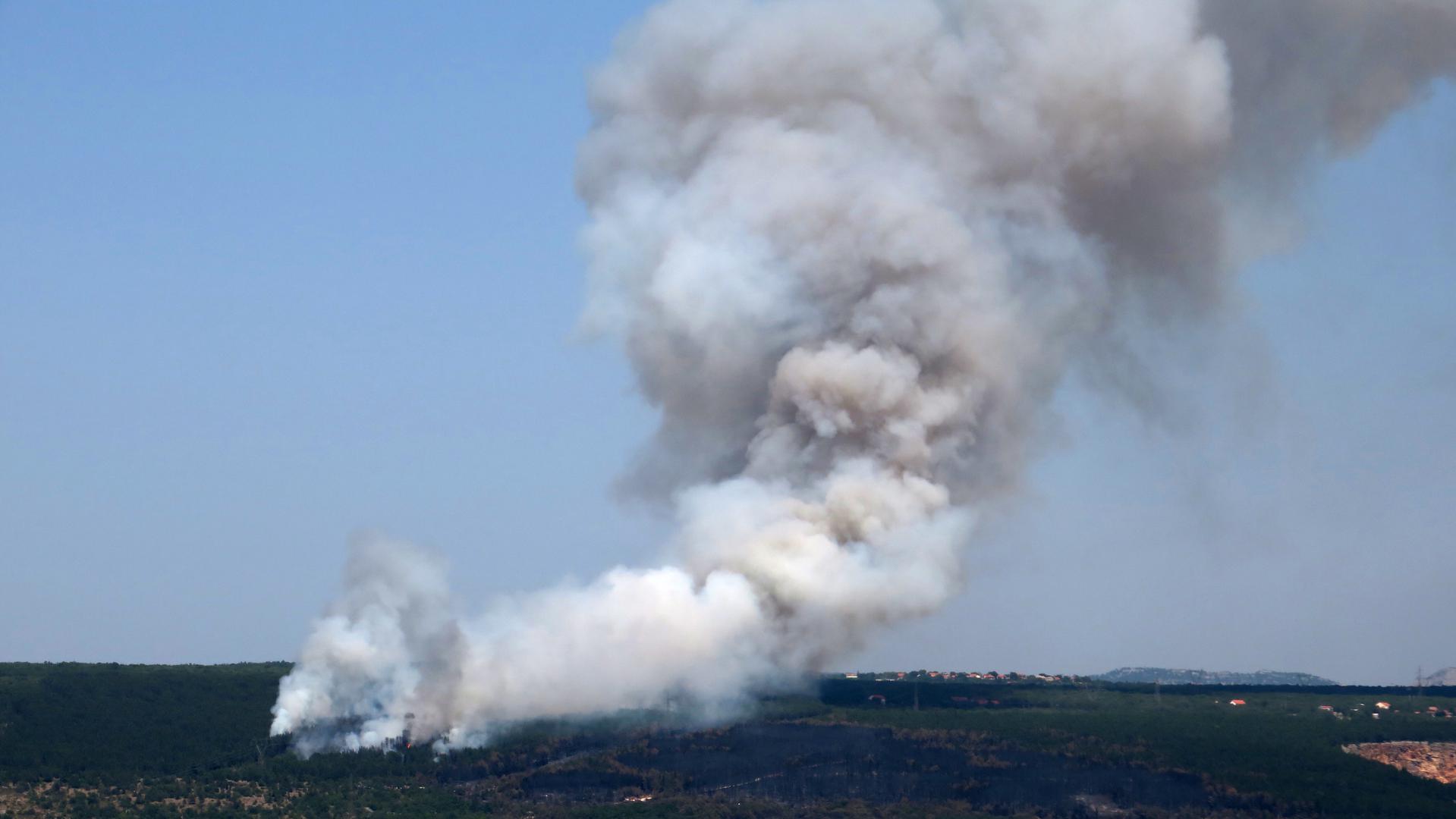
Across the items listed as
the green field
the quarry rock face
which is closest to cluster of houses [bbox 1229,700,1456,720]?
the green field

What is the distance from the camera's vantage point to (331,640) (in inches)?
3216

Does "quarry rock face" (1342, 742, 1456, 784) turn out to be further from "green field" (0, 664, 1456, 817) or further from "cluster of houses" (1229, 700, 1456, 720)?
"cluster of houses" (1229, 700, 1456, 720)

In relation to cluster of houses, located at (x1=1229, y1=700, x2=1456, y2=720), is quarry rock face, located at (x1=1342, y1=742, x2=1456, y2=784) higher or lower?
lower

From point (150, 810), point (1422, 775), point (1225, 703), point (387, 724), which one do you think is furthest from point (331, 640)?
point (1225, 703)

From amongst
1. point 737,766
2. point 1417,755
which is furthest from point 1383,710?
point 737,766

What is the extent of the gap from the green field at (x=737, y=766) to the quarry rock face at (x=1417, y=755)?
1532 mm

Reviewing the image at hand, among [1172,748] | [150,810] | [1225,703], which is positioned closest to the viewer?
[150,810]

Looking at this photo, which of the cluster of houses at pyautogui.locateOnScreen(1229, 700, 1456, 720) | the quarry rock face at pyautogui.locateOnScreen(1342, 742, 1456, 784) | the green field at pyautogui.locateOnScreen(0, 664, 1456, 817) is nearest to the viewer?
the green field at pyautogui.locateOnScreen(0, 664, 1456, 817)

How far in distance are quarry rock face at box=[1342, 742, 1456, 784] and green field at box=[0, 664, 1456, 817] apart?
1.53 meters

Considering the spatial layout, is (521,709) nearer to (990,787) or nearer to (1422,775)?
(990,787)

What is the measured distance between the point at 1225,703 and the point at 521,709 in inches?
1873

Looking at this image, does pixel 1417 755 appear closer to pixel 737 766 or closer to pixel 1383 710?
pixel 1383 710

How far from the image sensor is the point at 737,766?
257 ft

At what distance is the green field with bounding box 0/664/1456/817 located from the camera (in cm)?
7338
